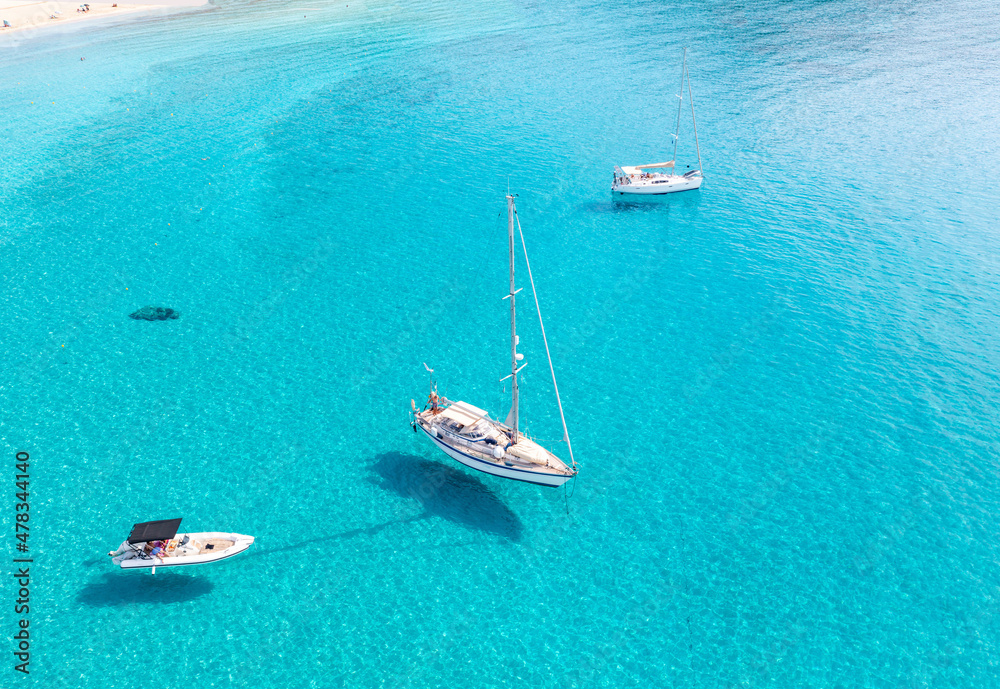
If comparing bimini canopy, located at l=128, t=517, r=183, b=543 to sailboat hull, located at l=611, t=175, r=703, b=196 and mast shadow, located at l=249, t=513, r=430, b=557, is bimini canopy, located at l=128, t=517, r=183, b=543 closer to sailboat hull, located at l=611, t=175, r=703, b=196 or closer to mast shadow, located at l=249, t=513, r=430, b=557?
mast shadow, located at l=249, t=513, r=430, b=557

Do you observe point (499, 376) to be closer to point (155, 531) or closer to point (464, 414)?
point (464, 414)

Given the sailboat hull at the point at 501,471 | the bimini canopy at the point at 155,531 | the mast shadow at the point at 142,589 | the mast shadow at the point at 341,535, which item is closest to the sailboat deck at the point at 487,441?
the sailboat hull at the point at 501,471

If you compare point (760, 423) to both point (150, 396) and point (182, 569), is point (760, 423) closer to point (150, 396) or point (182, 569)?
point (182, 569)

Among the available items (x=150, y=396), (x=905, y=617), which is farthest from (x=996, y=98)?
(x=150, y=396)

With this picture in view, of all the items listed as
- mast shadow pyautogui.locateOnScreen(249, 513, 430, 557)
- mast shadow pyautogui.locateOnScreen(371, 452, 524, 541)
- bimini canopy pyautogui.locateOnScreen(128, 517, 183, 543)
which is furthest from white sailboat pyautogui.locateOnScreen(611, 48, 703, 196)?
bimini canopy pyautogui.locateOnScreen(128, 517, 183, 543)

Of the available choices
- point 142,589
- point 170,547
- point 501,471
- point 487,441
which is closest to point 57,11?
point 170,547

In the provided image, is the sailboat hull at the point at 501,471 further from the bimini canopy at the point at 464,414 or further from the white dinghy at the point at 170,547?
the white dinghy at the point at 170,547
